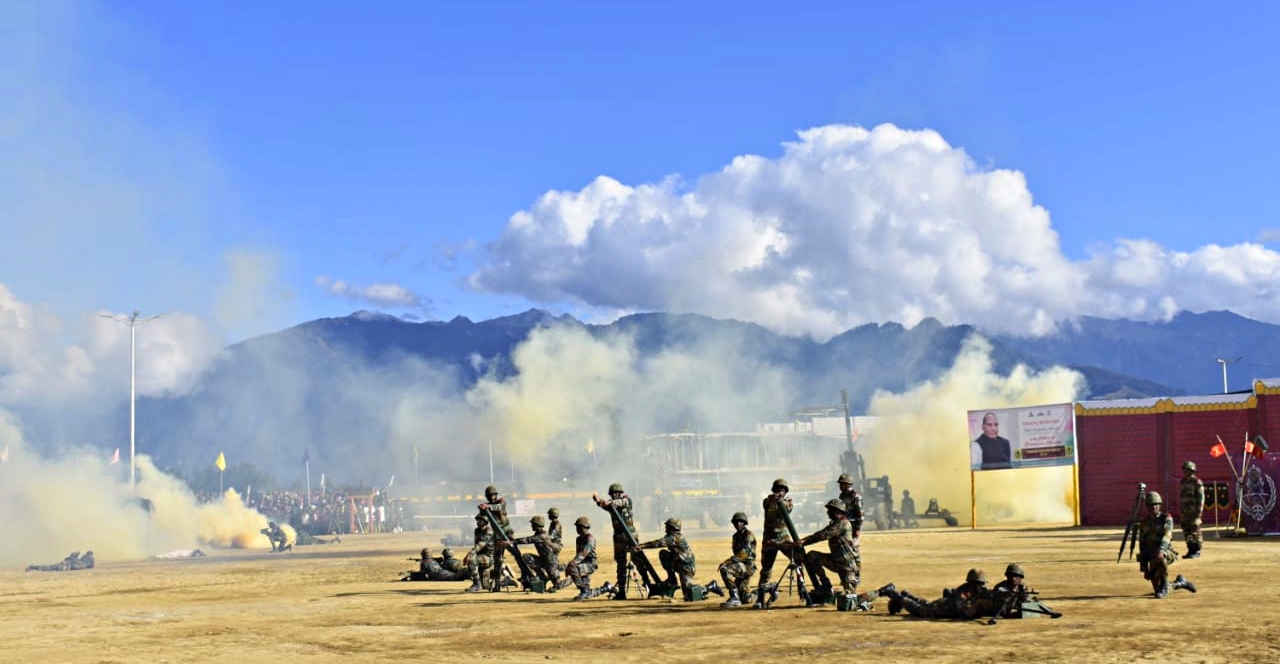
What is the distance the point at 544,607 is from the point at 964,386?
2468 inches

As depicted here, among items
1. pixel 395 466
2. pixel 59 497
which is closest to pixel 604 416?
pixel 59 497

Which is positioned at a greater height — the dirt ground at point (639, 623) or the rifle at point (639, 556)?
the rifle at point (639, 556)

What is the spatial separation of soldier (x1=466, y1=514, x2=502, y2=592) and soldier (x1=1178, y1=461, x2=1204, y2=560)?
15.4 metres

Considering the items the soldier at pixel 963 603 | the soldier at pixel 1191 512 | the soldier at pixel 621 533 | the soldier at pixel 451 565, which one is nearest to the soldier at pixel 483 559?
the soldier at pixel 451 565

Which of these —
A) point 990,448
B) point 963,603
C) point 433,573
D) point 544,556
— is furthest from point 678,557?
point 990,448

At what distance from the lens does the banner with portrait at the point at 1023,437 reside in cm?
5119

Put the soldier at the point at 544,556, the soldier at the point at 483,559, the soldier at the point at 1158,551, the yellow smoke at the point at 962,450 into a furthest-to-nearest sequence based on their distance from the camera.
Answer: the yellow smoke at the point at 962,450 < the soldier at the point at 483,559 < the soldier at the point at 544,556 < the soldier at the point at 1158,551

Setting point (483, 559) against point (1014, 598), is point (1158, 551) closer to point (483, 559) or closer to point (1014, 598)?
point (1014, 598)

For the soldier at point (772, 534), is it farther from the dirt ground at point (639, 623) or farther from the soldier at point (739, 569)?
the dirt ground at point (639, 623)

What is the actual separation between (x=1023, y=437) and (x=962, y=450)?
1990 centimetres

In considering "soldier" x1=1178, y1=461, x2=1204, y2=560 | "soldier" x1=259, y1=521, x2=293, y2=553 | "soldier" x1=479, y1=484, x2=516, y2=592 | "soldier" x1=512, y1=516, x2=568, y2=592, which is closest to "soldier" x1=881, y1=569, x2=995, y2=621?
"soldier" x1=512, y1=516, x2=568, y2=592

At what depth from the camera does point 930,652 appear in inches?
607

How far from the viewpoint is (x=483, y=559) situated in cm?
2723

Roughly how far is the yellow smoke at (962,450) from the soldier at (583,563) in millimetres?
41635
